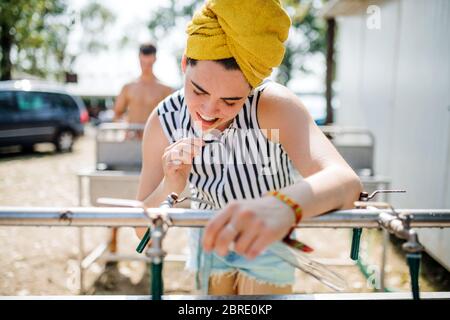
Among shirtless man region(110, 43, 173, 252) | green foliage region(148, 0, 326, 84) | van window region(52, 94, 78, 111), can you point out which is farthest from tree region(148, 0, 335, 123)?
shirtless man region(110, 43, 173, 252)

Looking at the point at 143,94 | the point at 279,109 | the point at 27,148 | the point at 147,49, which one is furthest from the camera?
the point at 27,148

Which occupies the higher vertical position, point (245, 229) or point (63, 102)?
point (63, 102)

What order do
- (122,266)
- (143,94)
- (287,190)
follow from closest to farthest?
1. (287,190)
2. (122,266)
3. (143,94)

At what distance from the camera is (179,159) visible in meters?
1.20

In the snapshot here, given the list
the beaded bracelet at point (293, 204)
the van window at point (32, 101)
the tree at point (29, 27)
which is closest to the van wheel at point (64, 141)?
the van window at point (32, 101)

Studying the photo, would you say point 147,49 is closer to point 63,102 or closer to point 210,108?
point 210,108

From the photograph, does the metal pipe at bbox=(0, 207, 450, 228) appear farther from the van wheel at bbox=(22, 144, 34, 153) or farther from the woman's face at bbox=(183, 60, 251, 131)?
the van wheel at bbox=(22, 144, 34, 153)

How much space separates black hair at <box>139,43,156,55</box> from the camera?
4.61 meters

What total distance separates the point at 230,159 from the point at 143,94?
3703 millimetres

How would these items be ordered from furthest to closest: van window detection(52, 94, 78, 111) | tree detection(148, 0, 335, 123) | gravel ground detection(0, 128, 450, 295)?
1. tree detection(148, 0, 335, 123)
2. van window detection(52, 94, 78, 111)
3. gravel ground detection(0, 128, 450, 295)

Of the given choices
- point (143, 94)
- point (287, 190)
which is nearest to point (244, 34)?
point (287, 190)

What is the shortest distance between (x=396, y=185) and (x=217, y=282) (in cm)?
415

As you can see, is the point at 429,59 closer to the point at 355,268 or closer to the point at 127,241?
the point at 355,268

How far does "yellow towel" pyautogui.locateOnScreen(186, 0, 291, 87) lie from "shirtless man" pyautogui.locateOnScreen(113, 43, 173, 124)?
3.82 m
